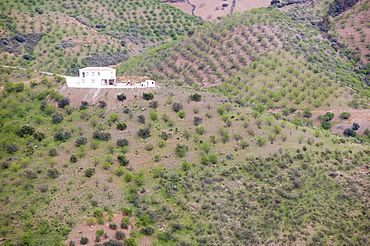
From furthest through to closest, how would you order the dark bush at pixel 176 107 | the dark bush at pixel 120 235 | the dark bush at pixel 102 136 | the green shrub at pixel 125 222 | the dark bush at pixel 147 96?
the dark bush at pixel 147 96 < the dark bush at pixel 176 107 < the dark bush at pixel 102 136 < the green shrub at pixel 125 222 < the dark bush at pixel 120 235

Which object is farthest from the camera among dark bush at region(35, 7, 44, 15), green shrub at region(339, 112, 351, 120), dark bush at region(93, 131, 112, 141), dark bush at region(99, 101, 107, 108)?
dark bush at region(35, 7, 44, 15)

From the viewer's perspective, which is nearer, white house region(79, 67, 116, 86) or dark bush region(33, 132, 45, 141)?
dark bush region(33, 132, 45, 141)

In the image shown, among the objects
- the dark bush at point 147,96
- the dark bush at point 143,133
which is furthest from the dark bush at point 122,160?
the dark bush at point 147,96

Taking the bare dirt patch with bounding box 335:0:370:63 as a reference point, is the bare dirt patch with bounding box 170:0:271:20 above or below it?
above

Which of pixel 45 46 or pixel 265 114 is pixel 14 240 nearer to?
pixel 265 114

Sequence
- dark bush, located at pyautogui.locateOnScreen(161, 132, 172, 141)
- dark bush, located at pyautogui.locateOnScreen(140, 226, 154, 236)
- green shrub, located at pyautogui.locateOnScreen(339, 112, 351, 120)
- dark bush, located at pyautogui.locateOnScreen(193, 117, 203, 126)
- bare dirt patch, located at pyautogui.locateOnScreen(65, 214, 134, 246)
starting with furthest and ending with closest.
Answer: green shrub, located at pyautogui.locateOnScreen(339, 112, 351, 120) → dark bush, located at pyautogui.locateOnScreen(193, 117, 203, 126) → dark bush, located at pyautogui.locateOnScreen(161, 132, 172, 141) → dark bush, located at pyautogui.locateOnScreen(140, 226, 154, 236) → bare dirt patch, located at pyautogui.locateOnScreen(65, 214, 134, 246)

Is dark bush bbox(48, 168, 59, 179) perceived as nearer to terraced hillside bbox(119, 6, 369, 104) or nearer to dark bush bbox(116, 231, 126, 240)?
dark bush bbox(116, 231, 126, 240)

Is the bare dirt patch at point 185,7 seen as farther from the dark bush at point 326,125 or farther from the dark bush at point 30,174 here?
the dark bush at point 30,174

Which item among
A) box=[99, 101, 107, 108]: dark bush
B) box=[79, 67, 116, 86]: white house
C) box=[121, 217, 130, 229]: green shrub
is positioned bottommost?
box=[121, 217, 130, 229]: green shrub

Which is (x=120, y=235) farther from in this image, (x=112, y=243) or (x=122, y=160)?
(x=122, y=160)

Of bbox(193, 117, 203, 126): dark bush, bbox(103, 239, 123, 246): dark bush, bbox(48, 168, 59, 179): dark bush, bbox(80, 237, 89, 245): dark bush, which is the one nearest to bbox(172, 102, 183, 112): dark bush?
bbox(193, 117, 203, 126): dark bush

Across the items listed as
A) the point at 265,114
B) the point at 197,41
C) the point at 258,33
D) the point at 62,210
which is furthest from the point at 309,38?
the point at 62,210
